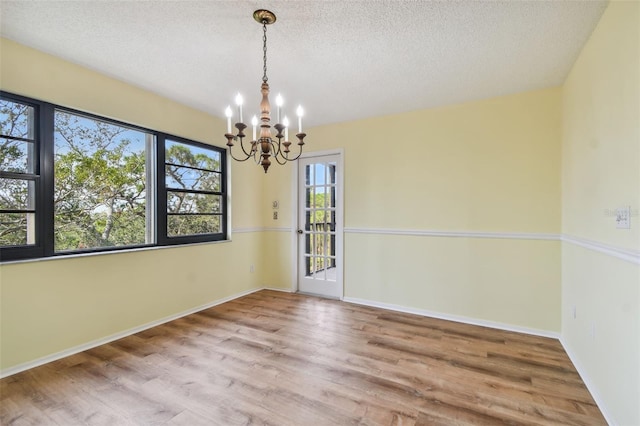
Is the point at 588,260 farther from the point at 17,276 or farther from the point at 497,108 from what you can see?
the point at 17,276

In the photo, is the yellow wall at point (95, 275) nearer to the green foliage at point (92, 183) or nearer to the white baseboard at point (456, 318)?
the green foliage at point (92, 183)

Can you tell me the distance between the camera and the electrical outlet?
150 cm

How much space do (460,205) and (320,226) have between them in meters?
1.87

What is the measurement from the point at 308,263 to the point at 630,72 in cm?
369

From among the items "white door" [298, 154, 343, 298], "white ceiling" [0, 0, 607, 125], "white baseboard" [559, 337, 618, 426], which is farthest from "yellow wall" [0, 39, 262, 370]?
"white baseboard" [559, 337, 618, 426]

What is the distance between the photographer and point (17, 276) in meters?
2.17

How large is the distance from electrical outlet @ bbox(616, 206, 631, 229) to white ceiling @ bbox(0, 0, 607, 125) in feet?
4.09

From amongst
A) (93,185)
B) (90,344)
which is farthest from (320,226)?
(90,344)


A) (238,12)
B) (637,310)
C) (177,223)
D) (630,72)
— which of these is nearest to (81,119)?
(177,223)

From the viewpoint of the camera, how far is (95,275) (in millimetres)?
2619

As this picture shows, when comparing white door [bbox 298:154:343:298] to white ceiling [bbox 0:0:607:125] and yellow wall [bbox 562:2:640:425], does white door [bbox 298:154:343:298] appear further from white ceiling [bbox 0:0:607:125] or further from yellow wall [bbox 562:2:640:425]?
yellow wall [bbox 562:2:640:425]

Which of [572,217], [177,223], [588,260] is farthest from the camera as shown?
[177,223]

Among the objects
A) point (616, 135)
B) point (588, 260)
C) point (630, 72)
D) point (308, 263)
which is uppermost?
point (630, 72)

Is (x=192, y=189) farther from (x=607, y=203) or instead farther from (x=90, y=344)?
(x=607, y=203)
